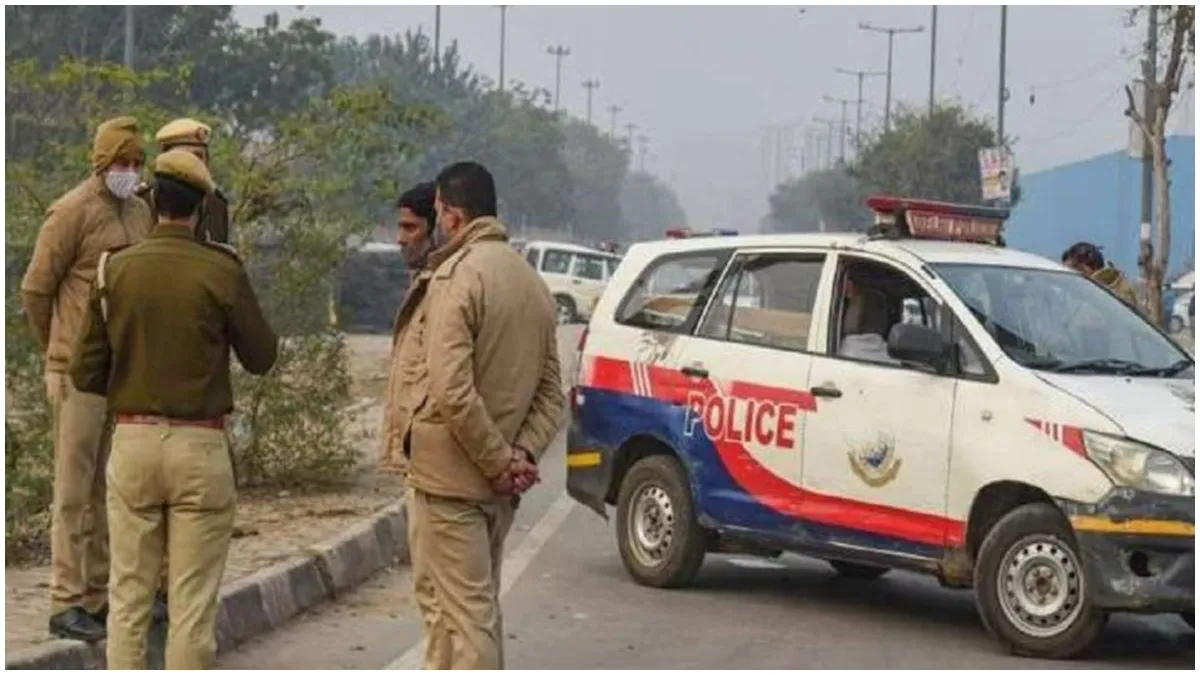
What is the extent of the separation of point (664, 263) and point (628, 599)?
75.2 inches

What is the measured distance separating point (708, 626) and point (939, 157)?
2201 inches

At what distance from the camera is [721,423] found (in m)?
9.88

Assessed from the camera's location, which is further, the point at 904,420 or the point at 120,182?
the point at 904,420

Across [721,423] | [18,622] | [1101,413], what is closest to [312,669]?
[18,622]

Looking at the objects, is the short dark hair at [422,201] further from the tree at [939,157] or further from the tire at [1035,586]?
the tree at [939,157]

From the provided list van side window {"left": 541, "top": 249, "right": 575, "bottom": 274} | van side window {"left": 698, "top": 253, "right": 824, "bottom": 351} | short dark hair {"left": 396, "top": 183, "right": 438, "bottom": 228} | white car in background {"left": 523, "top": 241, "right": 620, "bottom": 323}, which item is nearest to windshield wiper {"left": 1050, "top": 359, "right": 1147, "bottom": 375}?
van side window {"left": 698, "top": 253, "right": 824, "bottom": 351}

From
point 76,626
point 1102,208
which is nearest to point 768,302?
point 76,626

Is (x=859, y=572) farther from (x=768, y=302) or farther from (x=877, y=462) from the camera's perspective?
(x=877, y=462)

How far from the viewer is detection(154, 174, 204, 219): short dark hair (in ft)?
21.4

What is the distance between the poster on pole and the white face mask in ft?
84.8

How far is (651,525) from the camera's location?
409 inches

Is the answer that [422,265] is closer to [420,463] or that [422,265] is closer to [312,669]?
[420,463]

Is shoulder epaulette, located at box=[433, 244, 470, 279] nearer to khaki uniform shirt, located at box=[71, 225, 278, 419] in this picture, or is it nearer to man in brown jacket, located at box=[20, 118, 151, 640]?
khaki uniform shirt, located at box=[71, 225, 278, 419]

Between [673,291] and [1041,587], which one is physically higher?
[673,291]
